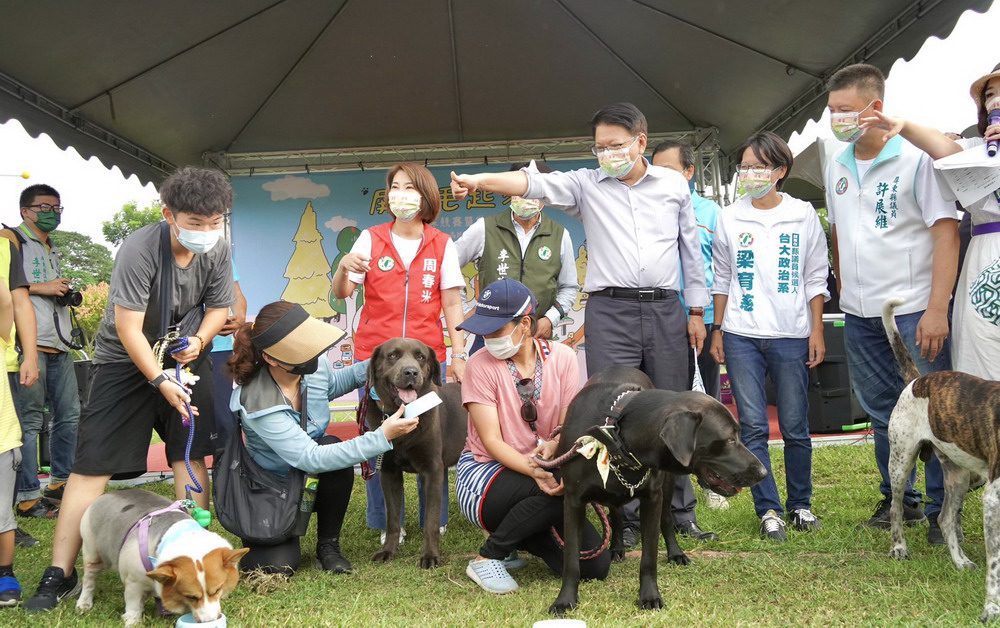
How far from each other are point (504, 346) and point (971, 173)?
2.15 m

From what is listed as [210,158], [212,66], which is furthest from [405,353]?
[210,158]

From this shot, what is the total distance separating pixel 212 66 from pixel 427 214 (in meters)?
5.13

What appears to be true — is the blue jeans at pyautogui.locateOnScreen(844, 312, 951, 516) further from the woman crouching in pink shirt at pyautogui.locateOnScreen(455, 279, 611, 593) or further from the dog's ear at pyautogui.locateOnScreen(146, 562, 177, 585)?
the dog's ear at pyautogui.locateOnScreen(146, 562, 177, 585)

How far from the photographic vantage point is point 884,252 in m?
3.78

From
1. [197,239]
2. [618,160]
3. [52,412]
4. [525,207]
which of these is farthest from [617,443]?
[52,412]

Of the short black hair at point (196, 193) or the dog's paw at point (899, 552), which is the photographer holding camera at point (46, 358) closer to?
the short black hair at point (196, 193)

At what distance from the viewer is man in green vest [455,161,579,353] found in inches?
200

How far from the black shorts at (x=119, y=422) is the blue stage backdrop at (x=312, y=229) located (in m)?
6.27

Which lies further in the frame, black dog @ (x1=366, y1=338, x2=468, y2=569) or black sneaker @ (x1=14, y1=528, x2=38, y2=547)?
black sneaker @ (x1=14, y1=528, x2=38, y2=547)

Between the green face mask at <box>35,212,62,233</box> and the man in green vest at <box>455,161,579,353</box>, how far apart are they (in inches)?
120

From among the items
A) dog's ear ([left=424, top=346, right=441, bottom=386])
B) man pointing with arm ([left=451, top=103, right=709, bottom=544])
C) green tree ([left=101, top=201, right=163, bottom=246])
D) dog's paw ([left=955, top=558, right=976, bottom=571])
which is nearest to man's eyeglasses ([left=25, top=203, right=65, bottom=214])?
dog's ear ([left=424, top=346, right=441, bottom=386])

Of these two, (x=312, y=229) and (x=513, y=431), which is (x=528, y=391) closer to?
(x=513, y=431)

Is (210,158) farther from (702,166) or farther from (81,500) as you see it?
(81,500)

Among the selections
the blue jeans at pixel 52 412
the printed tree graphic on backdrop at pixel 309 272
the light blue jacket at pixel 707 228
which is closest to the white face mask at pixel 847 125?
the light blue jacket at pixel 707 228
